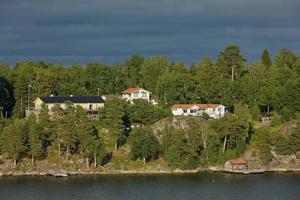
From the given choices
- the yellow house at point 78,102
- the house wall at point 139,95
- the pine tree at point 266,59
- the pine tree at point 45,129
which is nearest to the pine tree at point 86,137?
the pine tree at point 45,129

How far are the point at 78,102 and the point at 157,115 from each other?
14883mm

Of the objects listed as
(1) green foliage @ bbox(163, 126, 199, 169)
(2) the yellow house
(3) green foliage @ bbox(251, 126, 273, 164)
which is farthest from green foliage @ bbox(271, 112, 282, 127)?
(2) the yellow house

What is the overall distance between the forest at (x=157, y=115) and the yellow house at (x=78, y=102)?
3.86 metres

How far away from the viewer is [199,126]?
85.3m

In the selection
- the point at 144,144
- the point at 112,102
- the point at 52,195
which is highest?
the point at 112,102

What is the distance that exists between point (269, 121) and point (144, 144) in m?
24.4

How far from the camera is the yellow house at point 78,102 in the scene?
309 feet

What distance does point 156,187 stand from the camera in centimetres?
7069

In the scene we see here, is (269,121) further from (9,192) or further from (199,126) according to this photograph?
(9,192)

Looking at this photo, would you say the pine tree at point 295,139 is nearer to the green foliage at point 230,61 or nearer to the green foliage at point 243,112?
the green foliage at point 243,112

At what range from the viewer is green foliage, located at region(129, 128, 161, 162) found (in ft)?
263

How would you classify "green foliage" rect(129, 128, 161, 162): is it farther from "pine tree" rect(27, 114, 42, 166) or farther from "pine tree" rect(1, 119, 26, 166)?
"pine tree" rect(1, 119, 26, 166)

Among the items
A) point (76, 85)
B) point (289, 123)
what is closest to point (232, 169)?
point (289, 123)

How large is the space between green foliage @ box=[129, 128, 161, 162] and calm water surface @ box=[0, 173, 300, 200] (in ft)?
14.5
